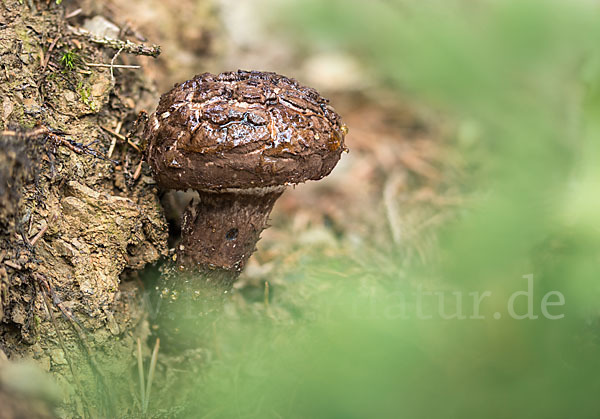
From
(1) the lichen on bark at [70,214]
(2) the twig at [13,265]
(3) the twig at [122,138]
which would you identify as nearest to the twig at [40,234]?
(1) the lichen on bark at [70,214]

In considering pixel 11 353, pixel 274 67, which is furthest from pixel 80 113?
pixel 274 67

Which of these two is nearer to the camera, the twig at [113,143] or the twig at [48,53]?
the twig at [48,53]

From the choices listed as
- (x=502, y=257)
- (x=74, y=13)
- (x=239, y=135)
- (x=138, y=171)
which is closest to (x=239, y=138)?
(x=239, y=135)

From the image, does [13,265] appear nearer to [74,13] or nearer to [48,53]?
[48,53]

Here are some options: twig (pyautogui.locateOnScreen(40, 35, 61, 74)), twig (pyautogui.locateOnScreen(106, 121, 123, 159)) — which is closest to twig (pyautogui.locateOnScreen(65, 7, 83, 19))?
twig (pyautogui.locateOnScreen(40, 35, 61, 74))

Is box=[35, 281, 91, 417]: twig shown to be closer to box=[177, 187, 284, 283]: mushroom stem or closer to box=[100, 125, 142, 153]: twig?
box=[177, 187, 284, 283]: mushroom stem

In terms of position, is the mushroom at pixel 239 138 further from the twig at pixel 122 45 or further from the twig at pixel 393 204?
the twig at pixel 393 204
